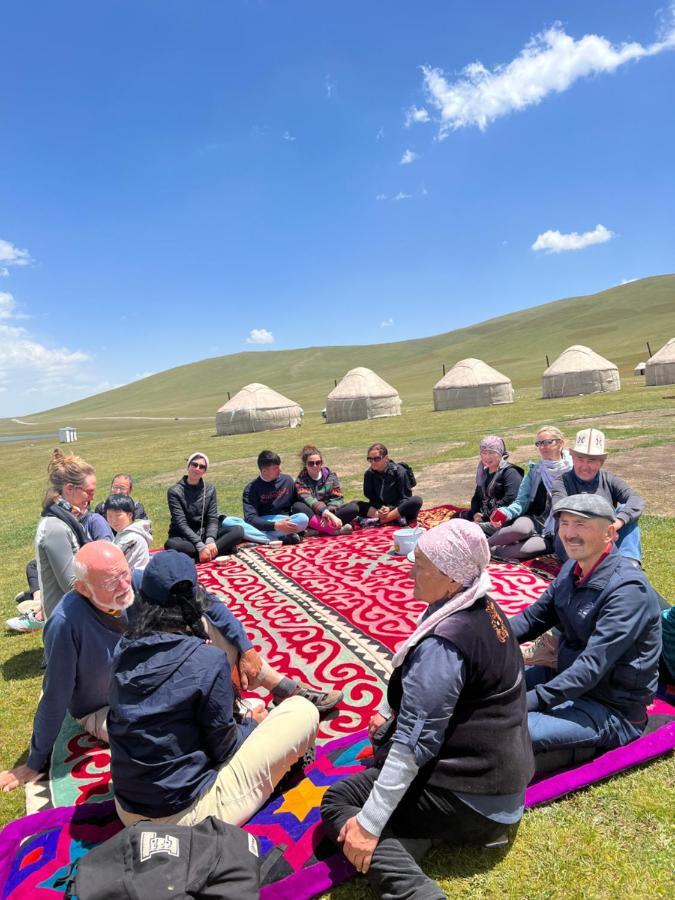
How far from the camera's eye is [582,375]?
31.2m

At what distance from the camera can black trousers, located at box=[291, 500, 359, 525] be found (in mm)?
7754

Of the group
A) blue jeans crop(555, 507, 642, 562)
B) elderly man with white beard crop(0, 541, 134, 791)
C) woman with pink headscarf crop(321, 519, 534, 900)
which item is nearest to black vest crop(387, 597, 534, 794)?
woman with pink headscarf crop(321, 519, 534, 900)

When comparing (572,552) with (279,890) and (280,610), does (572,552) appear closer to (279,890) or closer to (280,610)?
(279,890)

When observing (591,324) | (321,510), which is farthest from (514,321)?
(321,510)

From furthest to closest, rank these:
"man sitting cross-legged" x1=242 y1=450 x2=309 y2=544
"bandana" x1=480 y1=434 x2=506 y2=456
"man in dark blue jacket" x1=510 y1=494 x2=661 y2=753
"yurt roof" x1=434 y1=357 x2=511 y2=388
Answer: "yurt roof" x1=434 y1=357 x2=511 y2=388 → "man sitting cross-legged" x1=242 y1=450 x2=309 y2=544 → "bandana" x1=480 y1=434 x2=506 y2=456 → "man in dark blue jacket" x1=510 y1=494 x2=661 y2=753

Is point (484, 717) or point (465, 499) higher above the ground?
point (484, 717)

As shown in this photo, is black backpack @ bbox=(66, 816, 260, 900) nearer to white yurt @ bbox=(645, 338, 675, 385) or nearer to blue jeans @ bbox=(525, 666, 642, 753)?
blue jeans @ bbox=(525, 666, 642, 753)

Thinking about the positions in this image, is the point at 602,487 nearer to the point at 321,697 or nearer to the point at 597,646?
the point at 597,646

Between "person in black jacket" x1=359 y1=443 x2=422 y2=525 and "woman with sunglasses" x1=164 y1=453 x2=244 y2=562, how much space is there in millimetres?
1834

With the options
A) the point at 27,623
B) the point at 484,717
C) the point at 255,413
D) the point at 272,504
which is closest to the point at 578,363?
the point at 255,413

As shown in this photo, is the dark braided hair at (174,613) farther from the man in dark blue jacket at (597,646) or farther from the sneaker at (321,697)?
the man in dark blue jacket at (597,646)

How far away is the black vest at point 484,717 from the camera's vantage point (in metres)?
2.14

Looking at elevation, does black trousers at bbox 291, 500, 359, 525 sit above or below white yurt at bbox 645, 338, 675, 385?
below

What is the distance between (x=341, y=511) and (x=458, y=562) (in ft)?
18.4
